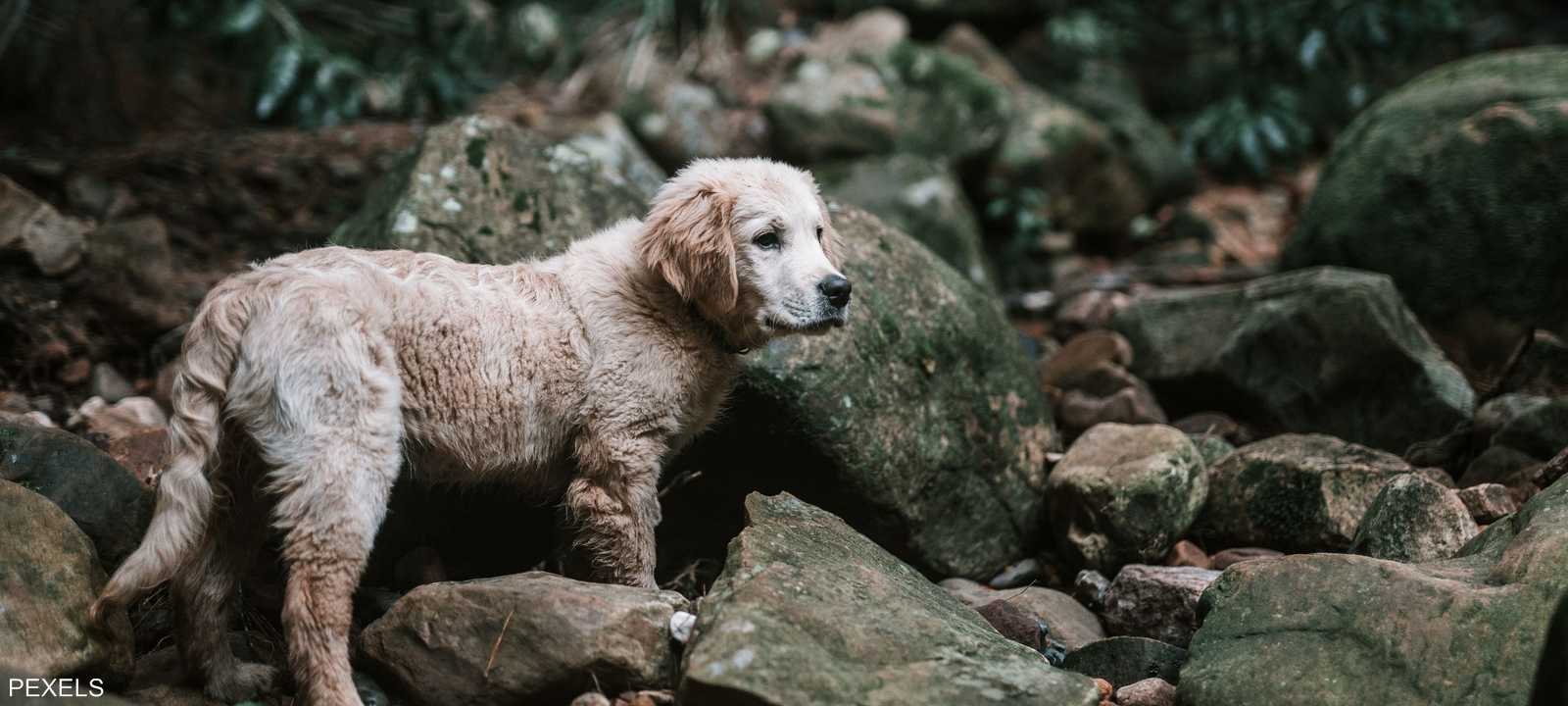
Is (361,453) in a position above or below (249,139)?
above

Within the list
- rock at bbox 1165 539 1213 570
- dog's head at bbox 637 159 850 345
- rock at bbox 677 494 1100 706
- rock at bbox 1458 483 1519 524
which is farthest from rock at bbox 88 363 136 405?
rock at bbox 1458 483 1519 524

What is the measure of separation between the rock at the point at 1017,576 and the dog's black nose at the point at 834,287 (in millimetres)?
2170

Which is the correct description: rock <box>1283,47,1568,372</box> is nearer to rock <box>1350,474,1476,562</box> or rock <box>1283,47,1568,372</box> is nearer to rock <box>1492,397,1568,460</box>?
rock <box>1492,397,1568,460</box>

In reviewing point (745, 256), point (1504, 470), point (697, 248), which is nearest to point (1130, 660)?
point (745, 256)

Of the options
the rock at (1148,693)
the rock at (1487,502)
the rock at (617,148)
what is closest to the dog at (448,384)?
the rock at (1148,693)

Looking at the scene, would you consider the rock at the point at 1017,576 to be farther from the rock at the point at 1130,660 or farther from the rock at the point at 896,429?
the rock at the point at 1130,660

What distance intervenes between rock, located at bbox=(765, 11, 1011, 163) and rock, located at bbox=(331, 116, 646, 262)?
5.06m

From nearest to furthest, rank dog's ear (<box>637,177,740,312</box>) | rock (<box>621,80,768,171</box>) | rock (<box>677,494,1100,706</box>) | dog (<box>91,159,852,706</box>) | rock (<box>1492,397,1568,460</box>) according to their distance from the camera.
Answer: rock (<box>677,494,1100,706</box>), dog (<box>91,159,852,706</box>), dog's ear (<box>637,177,740,312</box>), rock (<box>1492,397,1568,460</box>), rock (<box>621,80,768,171</box>)

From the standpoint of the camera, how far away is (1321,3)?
12.9 m

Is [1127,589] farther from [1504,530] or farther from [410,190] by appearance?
[410,190]

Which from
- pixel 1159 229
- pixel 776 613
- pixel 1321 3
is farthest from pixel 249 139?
pixel 1321 3

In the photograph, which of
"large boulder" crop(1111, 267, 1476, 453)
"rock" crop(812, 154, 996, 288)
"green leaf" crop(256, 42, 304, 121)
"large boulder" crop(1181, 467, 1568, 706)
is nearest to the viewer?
"large boulder" crop(1181, 467, 1568, 706)

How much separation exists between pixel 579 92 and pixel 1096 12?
646 centimetres

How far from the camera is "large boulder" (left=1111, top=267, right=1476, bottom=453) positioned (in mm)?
7309
